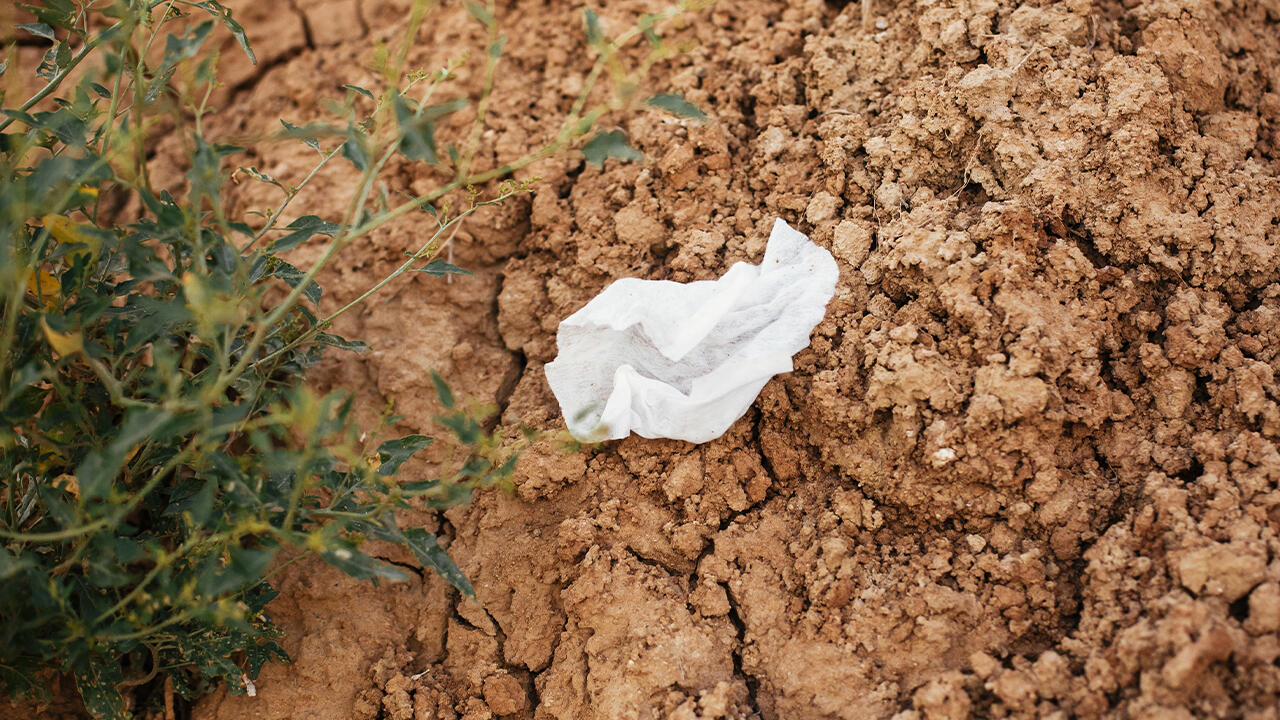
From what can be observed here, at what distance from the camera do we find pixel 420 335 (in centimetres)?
254

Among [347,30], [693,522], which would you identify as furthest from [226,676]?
[347,30]

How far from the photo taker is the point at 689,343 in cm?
211

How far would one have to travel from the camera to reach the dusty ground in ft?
5.82

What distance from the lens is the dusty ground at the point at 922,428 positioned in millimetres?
1773

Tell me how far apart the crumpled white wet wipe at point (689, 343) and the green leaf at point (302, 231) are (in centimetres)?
61

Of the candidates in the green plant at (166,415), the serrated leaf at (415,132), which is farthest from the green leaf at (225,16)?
the serrated leaf at (415,132)

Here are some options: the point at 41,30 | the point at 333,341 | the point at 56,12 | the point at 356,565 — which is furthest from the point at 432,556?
the point at 41,30

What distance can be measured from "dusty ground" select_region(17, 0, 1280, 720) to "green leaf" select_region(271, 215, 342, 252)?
54 centimetres

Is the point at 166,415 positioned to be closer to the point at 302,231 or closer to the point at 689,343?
the point at 302,231

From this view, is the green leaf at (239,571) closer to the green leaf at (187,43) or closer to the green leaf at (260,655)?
the green leaf at (260,655)

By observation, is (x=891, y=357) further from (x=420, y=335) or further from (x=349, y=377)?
(x=349, y=377)

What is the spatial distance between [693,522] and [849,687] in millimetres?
493

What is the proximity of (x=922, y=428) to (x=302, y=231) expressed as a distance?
4.76ft

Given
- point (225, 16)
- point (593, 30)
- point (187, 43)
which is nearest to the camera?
point (593, 30)
